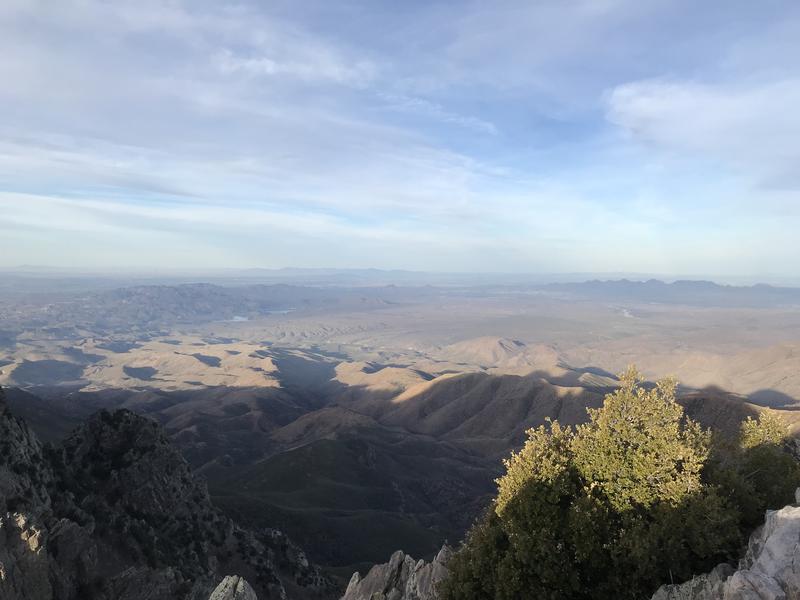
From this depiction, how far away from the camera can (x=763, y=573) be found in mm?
15273

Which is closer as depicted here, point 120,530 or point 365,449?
point 120,530

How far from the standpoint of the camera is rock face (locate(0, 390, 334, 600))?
35.7 metres

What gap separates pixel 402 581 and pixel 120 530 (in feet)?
102

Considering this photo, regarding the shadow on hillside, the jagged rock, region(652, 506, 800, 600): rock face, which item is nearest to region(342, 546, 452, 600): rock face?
the jagged rock

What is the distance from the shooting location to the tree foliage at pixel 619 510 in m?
19.4

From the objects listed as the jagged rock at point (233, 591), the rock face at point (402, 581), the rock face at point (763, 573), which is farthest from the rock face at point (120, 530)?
the rock face at point (763, 573)

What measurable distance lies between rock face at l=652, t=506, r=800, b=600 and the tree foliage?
1.14 meters

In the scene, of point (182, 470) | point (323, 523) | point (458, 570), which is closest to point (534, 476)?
point (458, 570)

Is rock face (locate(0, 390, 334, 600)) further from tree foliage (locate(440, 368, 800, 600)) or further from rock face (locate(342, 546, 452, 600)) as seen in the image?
tree foliage (locate(440, 368, 800, 600))

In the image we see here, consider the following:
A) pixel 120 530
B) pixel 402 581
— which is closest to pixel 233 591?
pixel 402 581

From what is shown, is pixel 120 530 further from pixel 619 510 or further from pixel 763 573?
pixel 763 573

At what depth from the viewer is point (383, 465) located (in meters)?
121

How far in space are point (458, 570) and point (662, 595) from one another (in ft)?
27.5

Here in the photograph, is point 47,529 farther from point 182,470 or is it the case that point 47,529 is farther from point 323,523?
point 323,523
